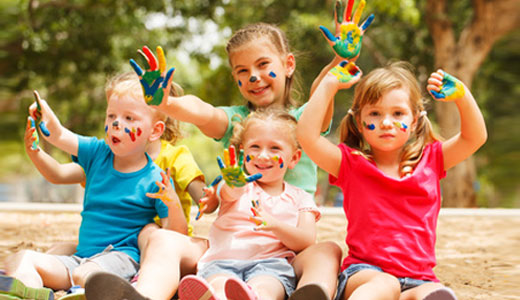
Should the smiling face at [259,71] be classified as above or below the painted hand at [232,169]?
above

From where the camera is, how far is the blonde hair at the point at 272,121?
259cm

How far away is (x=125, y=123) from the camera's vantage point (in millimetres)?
2637

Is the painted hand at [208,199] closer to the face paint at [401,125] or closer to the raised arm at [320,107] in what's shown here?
the raised arm at [320,107]

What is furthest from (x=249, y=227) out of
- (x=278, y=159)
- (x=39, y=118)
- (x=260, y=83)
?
(x=39, y=118)

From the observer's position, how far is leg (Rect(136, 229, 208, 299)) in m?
2.13

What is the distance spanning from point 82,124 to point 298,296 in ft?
43.9

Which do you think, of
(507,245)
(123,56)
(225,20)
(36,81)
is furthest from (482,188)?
(507,245)

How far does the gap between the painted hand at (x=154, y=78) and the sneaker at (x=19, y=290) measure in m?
0.84

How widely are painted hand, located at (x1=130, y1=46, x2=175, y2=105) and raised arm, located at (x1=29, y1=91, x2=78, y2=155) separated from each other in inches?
28.2

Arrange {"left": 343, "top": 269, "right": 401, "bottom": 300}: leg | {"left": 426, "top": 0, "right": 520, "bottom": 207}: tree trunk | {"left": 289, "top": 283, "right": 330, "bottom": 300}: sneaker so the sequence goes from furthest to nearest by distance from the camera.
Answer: {"left": 426, "top": 0, "right": 520, "bottom": 207}: tree trunk < {"left": 343, "top": 269, "right": 401, "bottom": 300}: leg < {"left": 289, "top": 283, "right": 330, "bottom": 300}: sneaker

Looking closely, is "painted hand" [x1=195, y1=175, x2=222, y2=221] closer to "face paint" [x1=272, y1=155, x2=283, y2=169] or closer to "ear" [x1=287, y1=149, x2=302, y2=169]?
"face paint" [x1=272, y1=155, x2=283, y2=169]

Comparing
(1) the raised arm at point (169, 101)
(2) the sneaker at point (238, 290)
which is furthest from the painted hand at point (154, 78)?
(2) the sneaker at point (238, 290)

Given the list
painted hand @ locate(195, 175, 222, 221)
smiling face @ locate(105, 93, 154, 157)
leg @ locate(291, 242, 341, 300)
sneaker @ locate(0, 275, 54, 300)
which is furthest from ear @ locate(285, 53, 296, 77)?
sneaker @ locate(0, 275, 54, 300)

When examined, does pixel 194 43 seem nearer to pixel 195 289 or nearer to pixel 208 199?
pixel 208 199
